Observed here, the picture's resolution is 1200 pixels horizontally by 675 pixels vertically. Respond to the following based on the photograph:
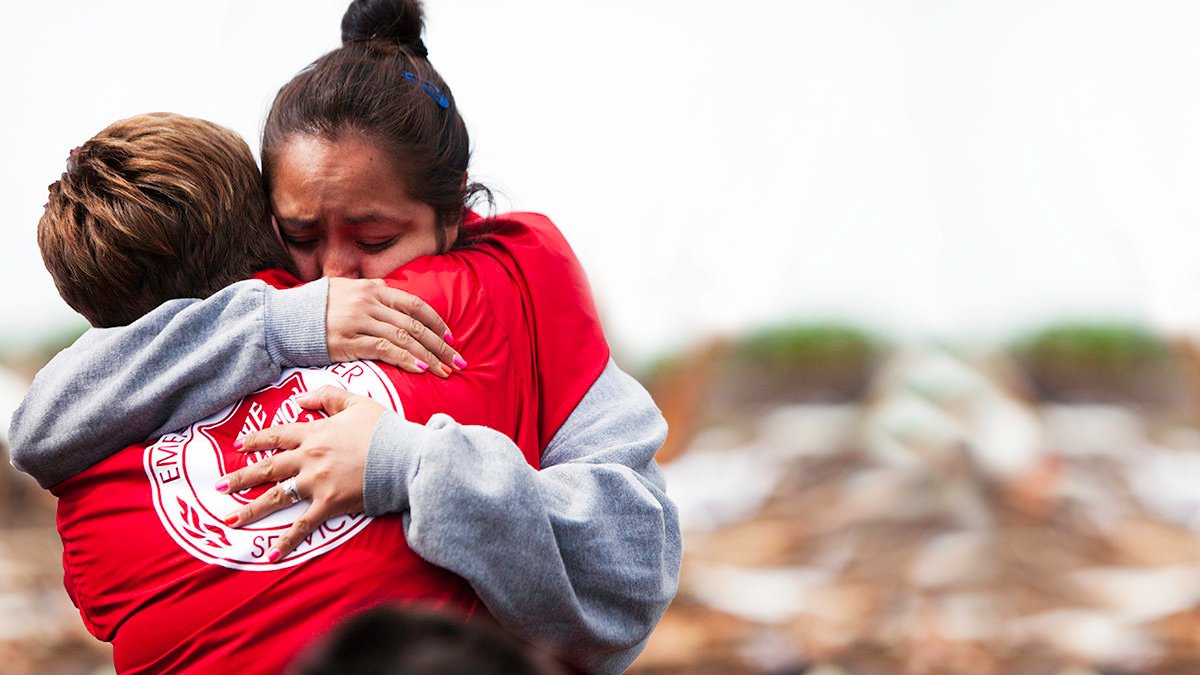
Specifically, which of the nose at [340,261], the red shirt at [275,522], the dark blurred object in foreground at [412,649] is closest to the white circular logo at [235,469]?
the red shirt at [275,522]

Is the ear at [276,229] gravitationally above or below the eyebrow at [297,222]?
below

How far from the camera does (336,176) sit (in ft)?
3.77

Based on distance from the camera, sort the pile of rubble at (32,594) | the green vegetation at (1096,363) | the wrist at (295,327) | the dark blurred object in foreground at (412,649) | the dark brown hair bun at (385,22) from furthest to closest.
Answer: the green vegetation at (1096,363) < the pile of rubble at (32,594) < the dark brown hair bun at (385,22) < the wrist at (295,327) < the dark blurred object in foreground at (412,649)

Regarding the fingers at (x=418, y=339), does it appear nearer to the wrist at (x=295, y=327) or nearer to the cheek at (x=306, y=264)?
the wrist at (x=295, y=327)

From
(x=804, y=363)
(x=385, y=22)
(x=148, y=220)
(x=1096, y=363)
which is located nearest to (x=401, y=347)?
(x=148, y=220)

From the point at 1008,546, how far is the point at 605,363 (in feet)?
7.65

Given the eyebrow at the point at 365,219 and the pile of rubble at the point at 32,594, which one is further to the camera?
the pile of rubble at the point at 32,594

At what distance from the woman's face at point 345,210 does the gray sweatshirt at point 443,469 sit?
0.10 metres

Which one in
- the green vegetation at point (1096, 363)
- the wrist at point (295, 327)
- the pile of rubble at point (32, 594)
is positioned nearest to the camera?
the wrist at point (295, 327)

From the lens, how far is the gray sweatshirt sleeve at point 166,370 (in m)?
1.04

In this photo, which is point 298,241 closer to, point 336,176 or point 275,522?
point 336,176

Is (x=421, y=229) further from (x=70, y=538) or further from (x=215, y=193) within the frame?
(x=70, y=538)

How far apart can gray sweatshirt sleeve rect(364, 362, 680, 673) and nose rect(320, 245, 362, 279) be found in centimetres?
24

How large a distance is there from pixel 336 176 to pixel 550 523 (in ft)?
1.40
